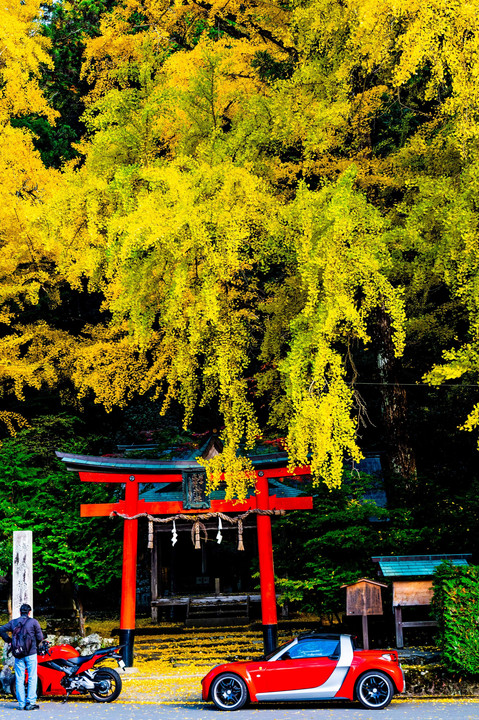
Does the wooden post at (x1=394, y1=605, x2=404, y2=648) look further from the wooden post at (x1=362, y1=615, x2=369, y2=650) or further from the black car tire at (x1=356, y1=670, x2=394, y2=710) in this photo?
the black car tire at (x1=356, y1=670, x2=394, y2=710)

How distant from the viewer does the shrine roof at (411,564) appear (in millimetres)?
11020

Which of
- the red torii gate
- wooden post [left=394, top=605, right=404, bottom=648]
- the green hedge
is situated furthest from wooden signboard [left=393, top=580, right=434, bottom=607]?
the red torii gate

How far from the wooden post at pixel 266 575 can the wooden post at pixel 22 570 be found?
373 cm

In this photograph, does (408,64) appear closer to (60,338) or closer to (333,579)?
(333,579)

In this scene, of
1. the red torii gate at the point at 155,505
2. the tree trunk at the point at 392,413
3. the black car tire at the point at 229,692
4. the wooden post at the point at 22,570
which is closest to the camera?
the black car tire at the point at 229,692

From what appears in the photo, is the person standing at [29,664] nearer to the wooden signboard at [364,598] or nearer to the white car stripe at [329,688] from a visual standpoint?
the white car stripe at [329,688]

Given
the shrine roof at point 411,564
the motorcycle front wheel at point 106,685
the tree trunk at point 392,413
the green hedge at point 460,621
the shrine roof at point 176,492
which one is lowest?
the motorcycle front wheel at point 106,685

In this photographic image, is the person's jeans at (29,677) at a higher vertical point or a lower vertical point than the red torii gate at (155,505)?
lower

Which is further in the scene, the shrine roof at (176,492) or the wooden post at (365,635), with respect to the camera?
the shrine roof at (176,492)

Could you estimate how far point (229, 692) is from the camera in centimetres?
837

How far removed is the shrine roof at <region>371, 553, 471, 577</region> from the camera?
36.2 feet

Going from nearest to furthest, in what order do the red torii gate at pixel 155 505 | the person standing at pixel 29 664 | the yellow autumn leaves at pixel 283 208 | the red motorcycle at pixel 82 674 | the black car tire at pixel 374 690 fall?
the black car tire at pixel 374 690 → the person standing at pixel 29 664 → the yellow autumn leaves at pixel 283 208 → the red motorcycle at pixel 82 674 → the red torii gate at pixel 155 505

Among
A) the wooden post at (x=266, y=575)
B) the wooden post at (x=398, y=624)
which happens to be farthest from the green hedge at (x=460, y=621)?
the wooden post at (x=266, y=575)

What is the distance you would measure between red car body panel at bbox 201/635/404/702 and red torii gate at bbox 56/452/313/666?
2986 millimetres
